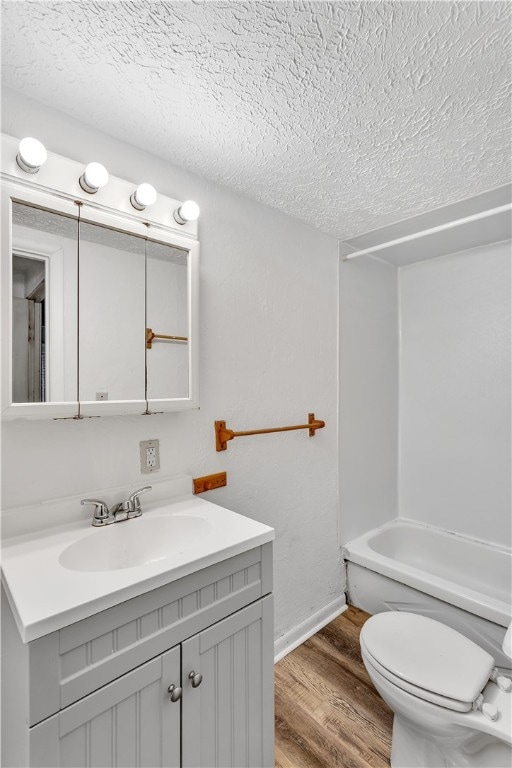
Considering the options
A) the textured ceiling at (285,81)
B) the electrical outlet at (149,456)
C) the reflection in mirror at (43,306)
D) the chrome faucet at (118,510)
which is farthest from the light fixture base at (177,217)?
the chrome faucet at (118,510)

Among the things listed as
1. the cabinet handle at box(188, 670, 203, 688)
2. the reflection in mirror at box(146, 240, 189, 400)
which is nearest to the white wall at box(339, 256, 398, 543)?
the reflection in mirror at box(146, 240, 189, 400)

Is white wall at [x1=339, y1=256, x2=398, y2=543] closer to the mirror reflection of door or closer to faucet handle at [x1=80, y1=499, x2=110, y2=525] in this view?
faucet handle at [x1=80, y1=499, x2=110, y2=525]

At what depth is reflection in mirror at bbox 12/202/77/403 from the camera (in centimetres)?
109

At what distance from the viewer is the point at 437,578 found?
6.52 ft

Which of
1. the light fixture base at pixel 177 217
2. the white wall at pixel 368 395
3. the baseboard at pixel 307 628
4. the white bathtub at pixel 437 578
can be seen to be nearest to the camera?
the light fixture base at pixel 177 217

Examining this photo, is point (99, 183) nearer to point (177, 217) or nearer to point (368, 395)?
point (177, 217)

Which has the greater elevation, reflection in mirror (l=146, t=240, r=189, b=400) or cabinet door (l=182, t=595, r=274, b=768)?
reflection in mirror (l=146, t=240, r=189, b=400)

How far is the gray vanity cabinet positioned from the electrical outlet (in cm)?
49

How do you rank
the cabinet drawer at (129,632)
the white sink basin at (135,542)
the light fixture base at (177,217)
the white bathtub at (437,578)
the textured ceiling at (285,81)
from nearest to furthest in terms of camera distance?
the cabinet drawer at (129,632), the textured ceiling at (285,81), the white sink basin at (135,542), the light fixture base at (177,217), the white bathtub at (437,578)

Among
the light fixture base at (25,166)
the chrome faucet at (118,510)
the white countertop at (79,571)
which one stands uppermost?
the light fixture base at (25,166)

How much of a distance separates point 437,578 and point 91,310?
6.89ft

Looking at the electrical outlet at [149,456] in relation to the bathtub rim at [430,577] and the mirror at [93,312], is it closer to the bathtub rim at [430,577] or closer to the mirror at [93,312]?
the mirror at [93,312]

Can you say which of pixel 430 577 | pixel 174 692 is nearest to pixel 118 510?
pixel 174 692

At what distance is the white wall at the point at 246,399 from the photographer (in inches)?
48.4
